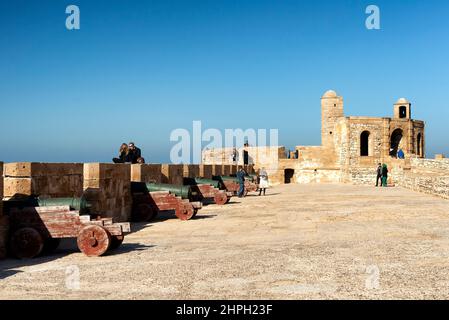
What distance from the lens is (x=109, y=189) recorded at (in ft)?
26.8

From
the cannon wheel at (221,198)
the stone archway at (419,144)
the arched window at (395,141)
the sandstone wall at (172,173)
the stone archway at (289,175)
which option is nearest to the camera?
the sandstone wall at (172,173)

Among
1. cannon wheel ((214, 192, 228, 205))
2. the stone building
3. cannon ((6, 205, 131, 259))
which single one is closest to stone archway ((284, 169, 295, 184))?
the stone building

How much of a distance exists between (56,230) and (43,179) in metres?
1.49

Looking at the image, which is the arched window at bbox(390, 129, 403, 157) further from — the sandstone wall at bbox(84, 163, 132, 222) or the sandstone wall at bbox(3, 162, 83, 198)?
A: the sandstone wall at bbox(3, 162, 83, 198)

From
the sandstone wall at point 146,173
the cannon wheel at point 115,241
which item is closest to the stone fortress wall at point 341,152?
the sandstone wall at point 146,173

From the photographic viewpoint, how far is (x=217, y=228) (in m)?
7.64

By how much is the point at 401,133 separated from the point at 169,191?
27.9m

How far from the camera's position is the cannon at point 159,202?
894 centimetres

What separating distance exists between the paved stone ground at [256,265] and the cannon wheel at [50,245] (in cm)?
10

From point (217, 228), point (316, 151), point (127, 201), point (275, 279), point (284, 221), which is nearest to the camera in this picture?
point (275, 279)

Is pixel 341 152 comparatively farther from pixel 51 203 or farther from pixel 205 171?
pixel 51 203

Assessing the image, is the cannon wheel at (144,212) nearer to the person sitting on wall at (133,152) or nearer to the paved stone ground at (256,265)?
the paved stone ground at (256,265)
